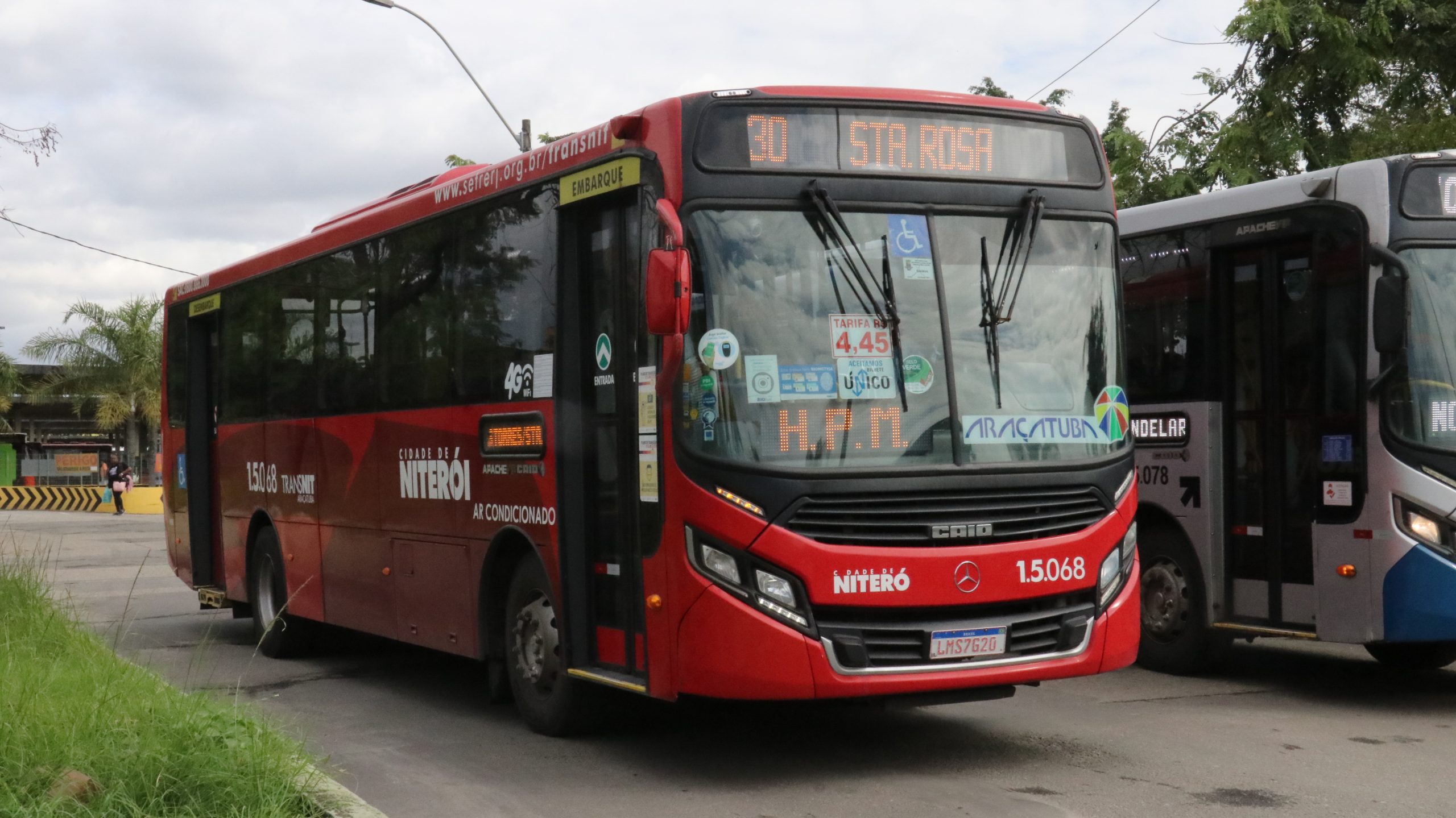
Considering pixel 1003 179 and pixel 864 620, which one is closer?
pixel 864 620

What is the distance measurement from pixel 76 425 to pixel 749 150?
244ft

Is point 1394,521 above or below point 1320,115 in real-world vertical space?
below

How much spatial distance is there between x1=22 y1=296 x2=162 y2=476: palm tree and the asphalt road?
41803 mm

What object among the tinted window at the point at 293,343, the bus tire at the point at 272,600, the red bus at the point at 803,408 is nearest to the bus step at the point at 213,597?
the bus tire at the point at 272,600

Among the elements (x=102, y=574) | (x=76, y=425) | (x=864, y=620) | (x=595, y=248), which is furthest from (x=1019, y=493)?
(x=76, y=425)

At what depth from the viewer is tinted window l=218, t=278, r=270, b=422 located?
13164 millimetres

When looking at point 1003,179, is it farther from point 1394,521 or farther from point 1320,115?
point 1320,115

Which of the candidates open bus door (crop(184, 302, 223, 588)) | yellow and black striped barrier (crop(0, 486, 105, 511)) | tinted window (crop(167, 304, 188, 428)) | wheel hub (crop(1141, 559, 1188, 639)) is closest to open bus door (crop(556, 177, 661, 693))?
wheel hub (crop(1141, 559, 1188, 639))

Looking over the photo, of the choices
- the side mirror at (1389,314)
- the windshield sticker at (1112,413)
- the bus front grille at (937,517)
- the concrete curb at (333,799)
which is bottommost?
the concrete curb at (333,799)

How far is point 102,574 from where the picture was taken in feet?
74.5

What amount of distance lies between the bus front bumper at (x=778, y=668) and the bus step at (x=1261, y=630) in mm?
2959

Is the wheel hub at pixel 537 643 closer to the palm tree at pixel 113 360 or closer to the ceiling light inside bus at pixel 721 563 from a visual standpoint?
the ceiling light inside bus at pixel 721 563

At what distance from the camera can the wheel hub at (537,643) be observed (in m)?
8.57

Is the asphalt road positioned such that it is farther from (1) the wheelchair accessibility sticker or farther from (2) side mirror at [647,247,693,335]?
(1) the wheelchair accessibility sticker
